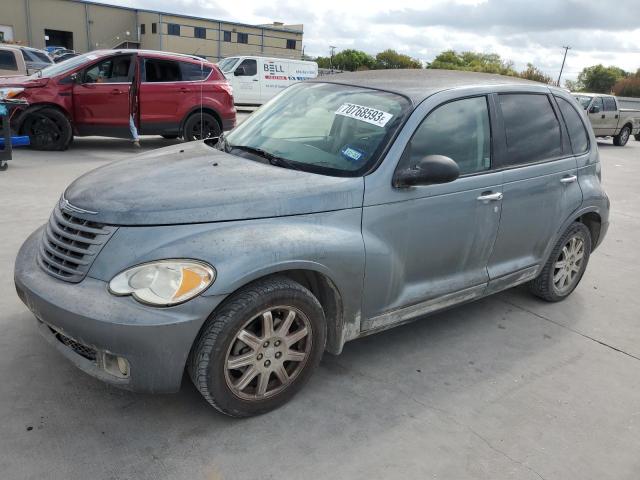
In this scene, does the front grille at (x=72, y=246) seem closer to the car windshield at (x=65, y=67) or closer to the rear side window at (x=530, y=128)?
the rear side window at (x=530, y=128)

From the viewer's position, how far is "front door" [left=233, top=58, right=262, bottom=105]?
770 inches

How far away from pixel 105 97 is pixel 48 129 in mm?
1115

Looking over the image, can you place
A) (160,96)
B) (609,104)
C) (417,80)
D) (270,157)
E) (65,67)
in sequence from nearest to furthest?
(270,157) → (417,80) → (65,67) → (160,96) → (609,104)

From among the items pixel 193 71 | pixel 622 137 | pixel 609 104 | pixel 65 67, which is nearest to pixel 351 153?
pixel 65 67

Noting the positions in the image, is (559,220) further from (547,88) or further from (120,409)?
(120,409)

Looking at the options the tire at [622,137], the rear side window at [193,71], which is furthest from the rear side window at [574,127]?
the tire at [622,137]

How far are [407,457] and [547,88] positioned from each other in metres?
3.11

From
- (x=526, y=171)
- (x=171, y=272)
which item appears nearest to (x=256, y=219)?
(x=171, y=272)

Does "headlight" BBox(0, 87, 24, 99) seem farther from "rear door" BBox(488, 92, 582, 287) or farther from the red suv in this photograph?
"rear door" BBox(488, 92, 582, 287)

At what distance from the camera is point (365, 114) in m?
3.40

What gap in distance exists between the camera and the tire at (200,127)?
10773mm

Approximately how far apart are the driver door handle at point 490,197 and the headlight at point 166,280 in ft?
6.27

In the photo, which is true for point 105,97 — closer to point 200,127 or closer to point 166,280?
point 200,127

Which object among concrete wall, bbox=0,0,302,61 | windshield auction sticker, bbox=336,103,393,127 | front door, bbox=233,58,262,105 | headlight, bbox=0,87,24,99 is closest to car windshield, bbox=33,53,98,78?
headlight, bbox=0,87,24,99
